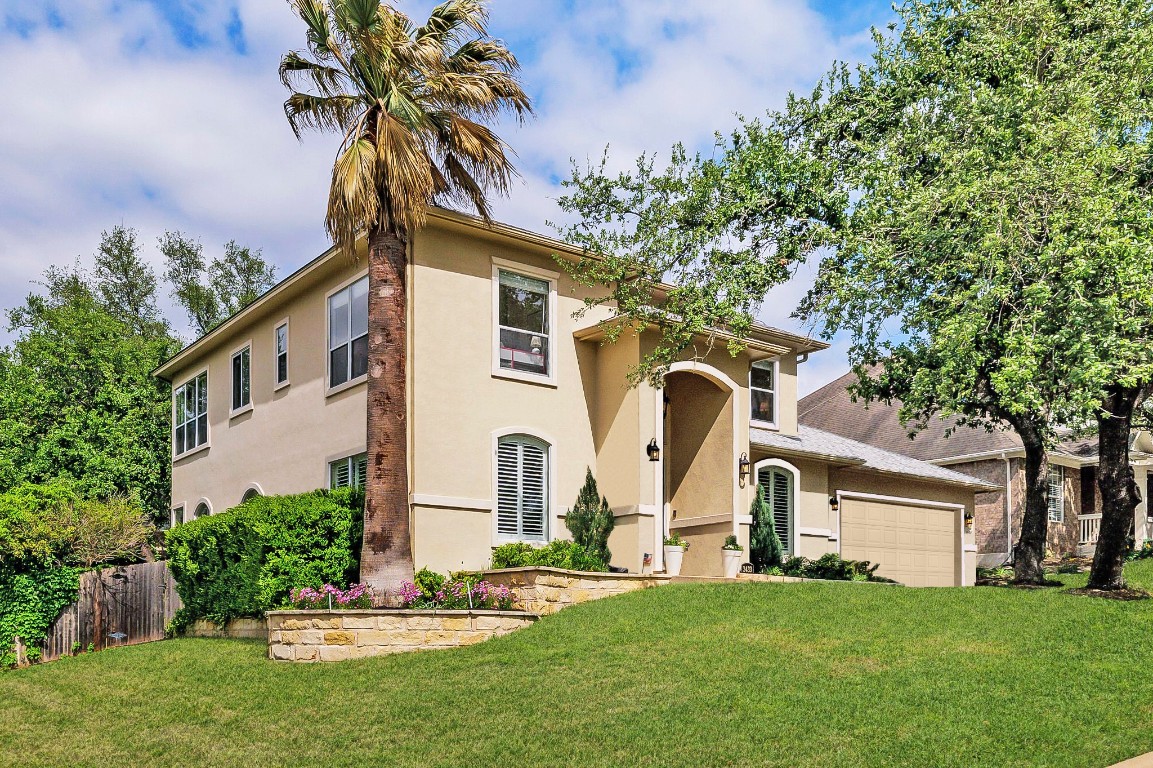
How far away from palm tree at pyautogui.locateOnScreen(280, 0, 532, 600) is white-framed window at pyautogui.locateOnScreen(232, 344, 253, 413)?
21.0 feet

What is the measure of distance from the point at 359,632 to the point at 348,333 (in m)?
6.56

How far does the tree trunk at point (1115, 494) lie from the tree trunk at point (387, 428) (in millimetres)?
10513

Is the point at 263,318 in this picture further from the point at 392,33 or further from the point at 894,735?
the point at 894,735

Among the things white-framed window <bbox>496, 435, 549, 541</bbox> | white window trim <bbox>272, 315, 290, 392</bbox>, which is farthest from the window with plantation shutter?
white window trim <bbox>272, 315, 290, 392</bbox>

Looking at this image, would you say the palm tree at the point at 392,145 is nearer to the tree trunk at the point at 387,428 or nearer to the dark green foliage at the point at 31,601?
the tree trunk at the point at 387,428

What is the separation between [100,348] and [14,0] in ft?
59.7

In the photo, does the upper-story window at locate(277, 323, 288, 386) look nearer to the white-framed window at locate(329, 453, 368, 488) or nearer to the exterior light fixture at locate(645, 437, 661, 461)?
the white-framed window at locate(329, 453, 368, 488)

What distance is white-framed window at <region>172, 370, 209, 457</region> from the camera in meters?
24.5

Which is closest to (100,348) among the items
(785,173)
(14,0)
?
(14,0)

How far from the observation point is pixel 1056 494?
30.5m

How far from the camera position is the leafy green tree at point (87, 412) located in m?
30.4

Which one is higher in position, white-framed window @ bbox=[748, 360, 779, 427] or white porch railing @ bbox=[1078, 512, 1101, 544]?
white-framed window @ bbox=[748, 360, 779, 427]

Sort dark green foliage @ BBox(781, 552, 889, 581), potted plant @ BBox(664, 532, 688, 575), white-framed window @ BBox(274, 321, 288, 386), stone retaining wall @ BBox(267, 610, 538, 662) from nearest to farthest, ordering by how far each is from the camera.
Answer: stone retaining wall @ BBox(267, 610, 538, 662) → potted plant @ BBox(664, 532, 688, 575) → dark green foliage @ BBox(781, 552, 889, 581) → white-framed window @ BBox(274, 321, 288, 386)

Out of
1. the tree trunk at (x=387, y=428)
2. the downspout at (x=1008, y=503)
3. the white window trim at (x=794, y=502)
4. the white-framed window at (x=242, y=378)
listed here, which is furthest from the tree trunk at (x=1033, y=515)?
the white-framed window at (x=242, y=378)
